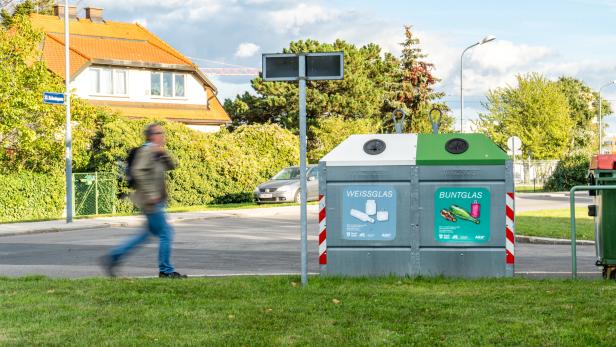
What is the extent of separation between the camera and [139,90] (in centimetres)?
5069

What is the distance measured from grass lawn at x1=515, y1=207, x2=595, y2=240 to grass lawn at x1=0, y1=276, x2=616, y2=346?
9697 millimetres

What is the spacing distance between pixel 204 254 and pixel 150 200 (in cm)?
528

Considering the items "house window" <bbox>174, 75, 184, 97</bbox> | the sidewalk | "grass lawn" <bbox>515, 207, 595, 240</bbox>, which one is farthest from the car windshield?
"house window" <bbox>174, 75, 184, 97</bbox>

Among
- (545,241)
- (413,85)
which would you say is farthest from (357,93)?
(545,241)

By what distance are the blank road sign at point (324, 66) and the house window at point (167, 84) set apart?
42.6m

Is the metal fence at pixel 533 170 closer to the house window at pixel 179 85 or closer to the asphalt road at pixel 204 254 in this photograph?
the house window at pixel 179 85

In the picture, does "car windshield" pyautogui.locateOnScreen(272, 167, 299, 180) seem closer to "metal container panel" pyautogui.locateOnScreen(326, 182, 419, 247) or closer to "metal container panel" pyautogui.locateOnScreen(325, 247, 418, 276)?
"metal container panel" pyautogui.locateOnScreen(326, 182, 419, 247)

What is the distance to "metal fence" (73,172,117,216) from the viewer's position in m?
32.6

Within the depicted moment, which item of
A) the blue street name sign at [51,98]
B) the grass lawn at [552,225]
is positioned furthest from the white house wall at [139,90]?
the grass lawn at [552,225]

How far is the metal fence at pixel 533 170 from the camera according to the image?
59944mm

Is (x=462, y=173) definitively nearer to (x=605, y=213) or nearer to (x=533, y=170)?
(x=605, y=213)

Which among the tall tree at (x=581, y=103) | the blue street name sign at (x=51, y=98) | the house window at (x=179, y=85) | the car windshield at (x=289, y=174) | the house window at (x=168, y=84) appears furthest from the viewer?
the tall tree at (x=581, y=103)

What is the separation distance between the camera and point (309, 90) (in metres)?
61.2

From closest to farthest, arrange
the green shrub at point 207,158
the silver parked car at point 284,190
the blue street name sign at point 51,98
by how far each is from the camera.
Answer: the blue street name sign at point 51,98 → the green shrub at point 207,158 → the silver parked car at point 284,190
